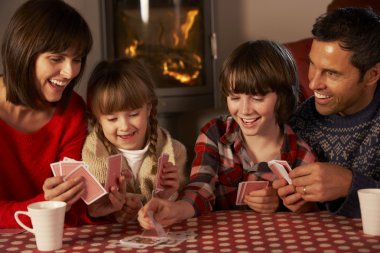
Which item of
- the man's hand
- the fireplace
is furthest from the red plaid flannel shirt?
the fireplace

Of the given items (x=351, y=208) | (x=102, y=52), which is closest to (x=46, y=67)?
(x=351, y=208)

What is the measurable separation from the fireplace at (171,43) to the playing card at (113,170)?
2207 mm

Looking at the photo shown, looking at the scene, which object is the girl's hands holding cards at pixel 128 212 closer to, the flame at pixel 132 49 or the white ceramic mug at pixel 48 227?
the white ceramic mug at pixel 48 227

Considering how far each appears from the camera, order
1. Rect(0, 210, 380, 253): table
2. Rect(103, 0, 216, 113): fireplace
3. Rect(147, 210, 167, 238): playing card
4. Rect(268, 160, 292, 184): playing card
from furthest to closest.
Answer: Rect(103, 0, 216, 113): fireplace, Rect(268, 160, 292, 184): playing card, Rect(147, 210, 167, 238): playing card, Rect(0, 210, 380, 253): table

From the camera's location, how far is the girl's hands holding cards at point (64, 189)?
1.59 metres

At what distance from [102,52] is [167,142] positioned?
1.92 meters

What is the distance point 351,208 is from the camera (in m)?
1.67

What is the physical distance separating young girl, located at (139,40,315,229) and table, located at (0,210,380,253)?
0.58 feet

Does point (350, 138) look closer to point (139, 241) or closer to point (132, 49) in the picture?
point (139, 241)

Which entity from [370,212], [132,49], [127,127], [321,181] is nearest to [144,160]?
[127,127]

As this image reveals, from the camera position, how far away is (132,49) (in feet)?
13.0

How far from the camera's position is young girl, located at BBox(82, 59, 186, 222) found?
1.95m

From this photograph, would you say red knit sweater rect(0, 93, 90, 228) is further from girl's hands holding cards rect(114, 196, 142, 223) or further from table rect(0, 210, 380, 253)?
table rect(0, 210, 380, 253)

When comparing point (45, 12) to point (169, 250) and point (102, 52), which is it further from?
point (102, 52)
